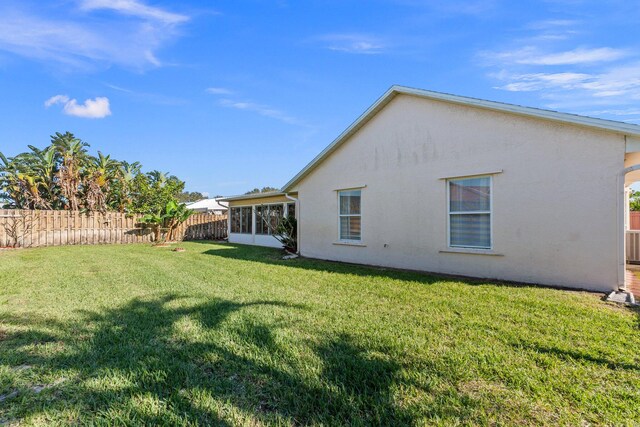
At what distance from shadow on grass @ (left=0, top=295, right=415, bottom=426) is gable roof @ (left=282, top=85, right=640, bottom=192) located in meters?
Result: 6.36

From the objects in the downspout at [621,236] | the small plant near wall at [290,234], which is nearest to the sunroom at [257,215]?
the small plant near wall at [290,234]

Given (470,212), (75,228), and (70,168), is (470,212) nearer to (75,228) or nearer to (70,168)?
(75,228)

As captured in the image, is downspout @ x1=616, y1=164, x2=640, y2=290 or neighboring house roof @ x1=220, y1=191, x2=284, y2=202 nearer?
downspout @ x1=616, y1=164, x2=640, y2=290

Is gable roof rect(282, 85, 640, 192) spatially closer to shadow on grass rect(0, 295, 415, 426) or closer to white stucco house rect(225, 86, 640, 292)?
white stucco house rect(225, 86, 640, 292)

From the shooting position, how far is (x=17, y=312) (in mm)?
5395

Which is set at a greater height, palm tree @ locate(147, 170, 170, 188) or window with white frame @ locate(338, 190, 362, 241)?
palm tree @ locate(147, 170, 170, 188)

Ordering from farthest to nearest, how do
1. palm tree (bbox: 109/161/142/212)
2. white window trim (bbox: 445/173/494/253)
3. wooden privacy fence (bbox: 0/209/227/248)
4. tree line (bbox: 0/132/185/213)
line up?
palm tree (bbox: 109/161/142/212)
tree line (bbox: 0/132/185/213)
wooden privacy fence (bbox: 0/209/227/248)
white window trim (bbox: 445/173/494/253)

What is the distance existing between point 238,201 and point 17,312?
1593 cm

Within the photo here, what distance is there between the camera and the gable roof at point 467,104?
6303mm

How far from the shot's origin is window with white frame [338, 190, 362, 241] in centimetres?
1139

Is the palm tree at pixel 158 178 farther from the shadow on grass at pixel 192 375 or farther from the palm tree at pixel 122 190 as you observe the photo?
the shadow on grass at pixel 192 375

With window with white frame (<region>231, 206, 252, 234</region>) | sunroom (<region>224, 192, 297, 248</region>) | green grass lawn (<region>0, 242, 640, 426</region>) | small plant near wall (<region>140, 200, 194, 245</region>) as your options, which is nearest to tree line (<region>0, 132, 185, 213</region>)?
small plant near wall (<region>140, 200, 194, 245</region>)

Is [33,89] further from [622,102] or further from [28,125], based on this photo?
[622,102]

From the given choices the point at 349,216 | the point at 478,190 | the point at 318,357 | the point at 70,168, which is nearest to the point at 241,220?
the point at 349,216
